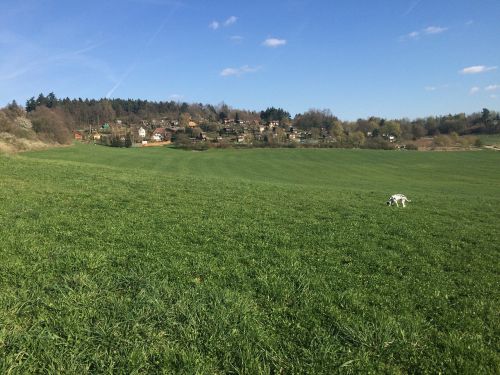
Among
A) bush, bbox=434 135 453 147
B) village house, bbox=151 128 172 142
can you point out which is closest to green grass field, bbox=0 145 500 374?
bush, bbox=434 135 453 147

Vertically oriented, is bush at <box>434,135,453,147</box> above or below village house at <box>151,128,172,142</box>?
below

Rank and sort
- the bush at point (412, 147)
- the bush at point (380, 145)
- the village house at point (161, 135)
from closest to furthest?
the bush at point (412, 147), the bush at point (380, 145), the village house at point (161, 135)

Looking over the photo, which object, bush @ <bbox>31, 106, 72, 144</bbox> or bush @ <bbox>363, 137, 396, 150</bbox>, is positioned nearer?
bush @ <bbox>31, 106, 72, 144</bbox>

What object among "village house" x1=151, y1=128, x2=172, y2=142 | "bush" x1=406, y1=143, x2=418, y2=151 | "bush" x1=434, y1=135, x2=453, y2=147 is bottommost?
"bush" x1=406, y1=143, x2=418, y2=151

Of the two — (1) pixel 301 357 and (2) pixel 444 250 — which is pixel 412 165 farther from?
(1) pixel 301 357

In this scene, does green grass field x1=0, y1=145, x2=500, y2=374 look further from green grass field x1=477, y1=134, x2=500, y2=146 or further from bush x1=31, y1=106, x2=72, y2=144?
green grass field x1=477, y1=134, x2=500, y2=146

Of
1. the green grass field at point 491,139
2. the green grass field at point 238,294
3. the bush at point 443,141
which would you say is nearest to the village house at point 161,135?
the bush at point 443,141

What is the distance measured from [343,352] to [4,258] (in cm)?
735

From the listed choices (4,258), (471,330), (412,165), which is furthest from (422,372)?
(412,165)

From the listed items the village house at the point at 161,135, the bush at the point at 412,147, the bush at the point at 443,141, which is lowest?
the bush at the point at 412,147

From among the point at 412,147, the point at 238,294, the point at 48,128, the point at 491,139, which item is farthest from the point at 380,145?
the point at 238,294

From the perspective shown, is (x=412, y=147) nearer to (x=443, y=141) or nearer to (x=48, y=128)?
(x=443, y=141)

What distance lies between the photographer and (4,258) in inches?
317

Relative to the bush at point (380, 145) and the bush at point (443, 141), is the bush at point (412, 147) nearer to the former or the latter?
the bush at point (380, 145)
